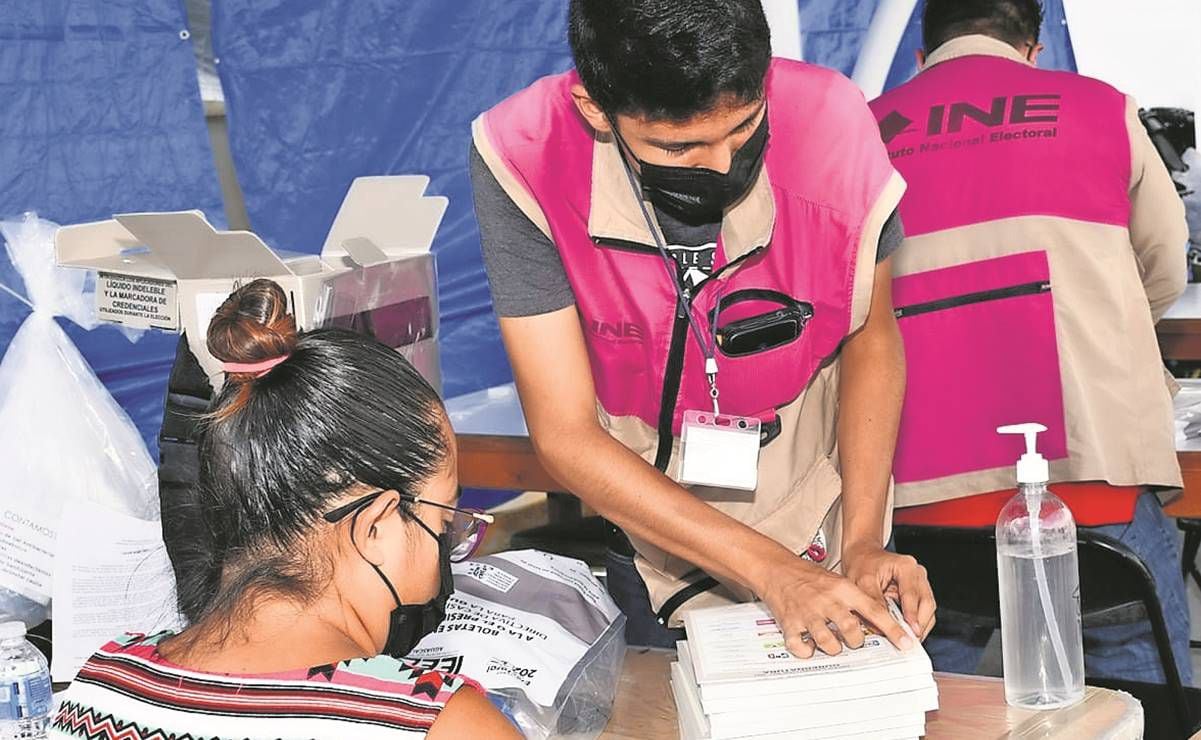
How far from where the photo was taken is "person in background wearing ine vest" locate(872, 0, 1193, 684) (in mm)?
2057

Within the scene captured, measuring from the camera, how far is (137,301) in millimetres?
1967

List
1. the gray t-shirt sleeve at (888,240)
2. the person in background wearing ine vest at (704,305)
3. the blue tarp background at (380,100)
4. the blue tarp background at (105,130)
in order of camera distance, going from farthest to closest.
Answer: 1. the blue tarp background at (380,100)
2. the blue tarp background at (105,130)
3. the gray t-shirt sleeve at (888,240)
4. the person in background wearing ine vest at (704,305)

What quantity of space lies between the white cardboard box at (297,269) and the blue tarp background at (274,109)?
1.28ft

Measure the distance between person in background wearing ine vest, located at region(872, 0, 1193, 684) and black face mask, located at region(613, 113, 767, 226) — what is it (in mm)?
646

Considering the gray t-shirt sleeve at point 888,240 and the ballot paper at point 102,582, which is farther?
the ballot paper at point 102,582

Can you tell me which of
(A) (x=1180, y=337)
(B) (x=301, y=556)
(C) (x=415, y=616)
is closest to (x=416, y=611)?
(C) (x=415, y=616)

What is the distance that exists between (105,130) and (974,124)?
1454 millimetres

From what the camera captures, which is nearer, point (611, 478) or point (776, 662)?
point (776, 662)

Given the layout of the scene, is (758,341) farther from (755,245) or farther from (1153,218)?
(1153,218)

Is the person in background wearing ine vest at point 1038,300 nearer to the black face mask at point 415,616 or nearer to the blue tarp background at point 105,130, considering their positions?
the black face mask at point 415,616

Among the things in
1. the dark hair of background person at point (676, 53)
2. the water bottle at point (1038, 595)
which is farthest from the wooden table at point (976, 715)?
the dark hair of background person at point (676, 53)

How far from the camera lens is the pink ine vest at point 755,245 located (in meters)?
1.59

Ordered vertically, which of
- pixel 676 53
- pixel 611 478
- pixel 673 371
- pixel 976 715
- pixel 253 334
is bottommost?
pixel 976 715

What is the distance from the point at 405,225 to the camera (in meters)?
2.04
